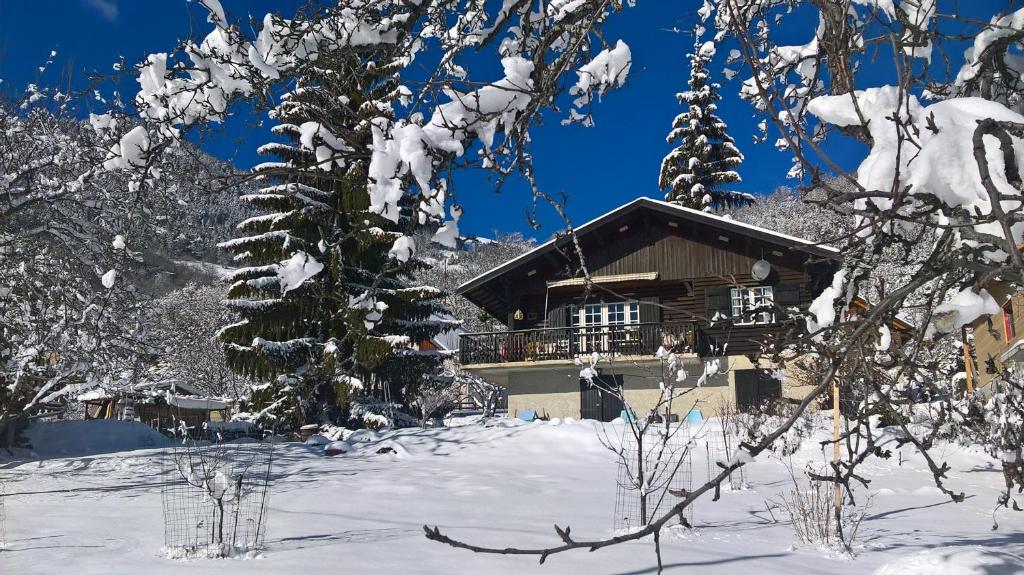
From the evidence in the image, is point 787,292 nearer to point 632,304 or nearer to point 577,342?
point 632,304

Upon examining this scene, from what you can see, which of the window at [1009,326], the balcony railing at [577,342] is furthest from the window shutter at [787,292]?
the window at [1009,326]

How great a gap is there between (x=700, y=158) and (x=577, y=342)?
45.3 ft

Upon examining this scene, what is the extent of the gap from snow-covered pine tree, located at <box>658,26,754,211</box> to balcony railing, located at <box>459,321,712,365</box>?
11362mm

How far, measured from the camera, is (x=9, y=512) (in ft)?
25.3

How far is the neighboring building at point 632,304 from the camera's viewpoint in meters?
20.0

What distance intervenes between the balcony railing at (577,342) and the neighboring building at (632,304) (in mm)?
33

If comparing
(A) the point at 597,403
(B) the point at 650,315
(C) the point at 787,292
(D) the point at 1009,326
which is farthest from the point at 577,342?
(D) the point at 1009,326

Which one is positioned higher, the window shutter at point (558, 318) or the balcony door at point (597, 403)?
the window shutter at point (558, 318)

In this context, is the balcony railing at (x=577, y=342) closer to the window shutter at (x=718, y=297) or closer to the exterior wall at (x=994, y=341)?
the window shutter at (x=718, y=297)

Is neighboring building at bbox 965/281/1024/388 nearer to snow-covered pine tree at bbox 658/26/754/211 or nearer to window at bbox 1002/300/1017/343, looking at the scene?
window at bbox 1002/300/1017/343

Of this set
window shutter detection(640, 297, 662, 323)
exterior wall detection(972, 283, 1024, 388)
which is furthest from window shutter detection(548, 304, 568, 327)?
exterior wall detection(972, 283, 1024, 388)

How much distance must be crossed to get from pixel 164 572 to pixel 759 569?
4389 mm

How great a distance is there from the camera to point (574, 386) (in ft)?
70.1

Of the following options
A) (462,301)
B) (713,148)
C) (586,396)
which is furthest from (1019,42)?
(462,301)
